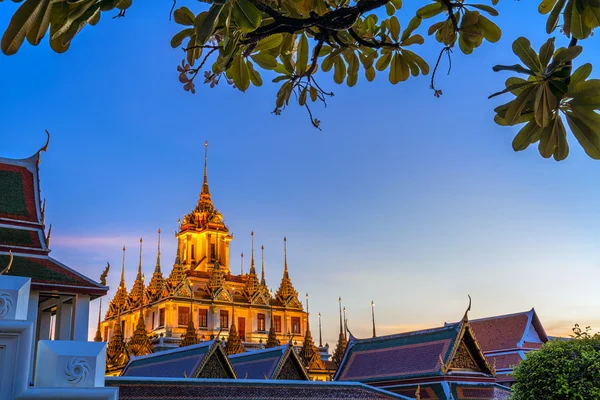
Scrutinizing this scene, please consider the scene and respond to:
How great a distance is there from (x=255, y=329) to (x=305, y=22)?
46.0m

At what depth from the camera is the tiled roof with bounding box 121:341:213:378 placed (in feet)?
52.1

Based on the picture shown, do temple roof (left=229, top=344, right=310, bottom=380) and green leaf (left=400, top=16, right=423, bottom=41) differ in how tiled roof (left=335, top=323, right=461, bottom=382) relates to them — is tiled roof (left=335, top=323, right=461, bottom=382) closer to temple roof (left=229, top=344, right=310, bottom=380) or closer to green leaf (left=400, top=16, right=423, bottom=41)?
temple roof (left=229, top=344, right=310, bottom=380)

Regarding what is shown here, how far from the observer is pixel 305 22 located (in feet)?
8.75

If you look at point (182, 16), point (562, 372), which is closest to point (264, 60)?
point (182, 16)

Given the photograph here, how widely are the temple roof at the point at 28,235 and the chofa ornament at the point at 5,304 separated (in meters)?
8.82

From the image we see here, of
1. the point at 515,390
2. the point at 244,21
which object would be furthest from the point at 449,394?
the point at 244,21

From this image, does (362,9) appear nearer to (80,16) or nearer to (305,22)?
(305,22)

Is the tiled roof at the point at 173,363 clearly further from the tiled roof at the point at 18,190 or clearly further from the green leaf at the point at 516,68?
the green leaf at the point at 516,68

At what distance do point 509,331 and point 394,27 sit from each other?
25.8 m

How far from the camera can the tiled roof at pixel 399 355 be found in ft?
52.1

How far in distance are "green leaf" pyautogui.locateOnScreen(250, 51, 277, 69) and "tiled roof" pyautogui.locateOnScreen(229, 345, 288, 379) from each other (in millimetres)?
14732

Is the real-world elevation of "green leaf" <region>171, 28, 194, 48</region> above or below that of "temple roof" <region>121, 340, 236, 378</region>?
above

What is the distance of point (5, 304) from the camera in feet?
13.5

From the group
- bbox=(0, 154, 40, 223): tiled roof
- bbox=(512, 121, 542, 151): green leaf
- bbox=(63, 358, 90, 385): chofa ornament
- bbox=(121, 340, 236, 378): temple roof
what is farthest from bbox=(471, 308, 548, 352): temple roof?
bbox=(512, 121, 542, 151): green leaf
